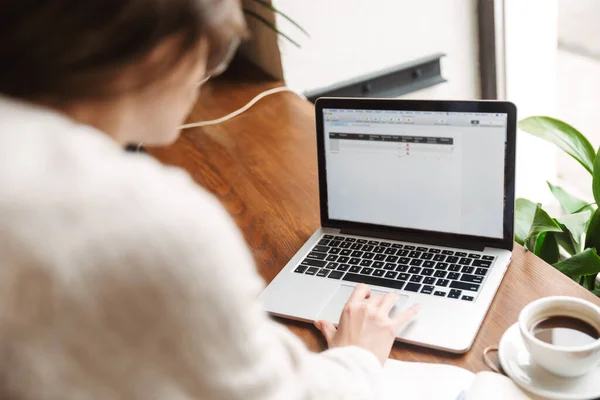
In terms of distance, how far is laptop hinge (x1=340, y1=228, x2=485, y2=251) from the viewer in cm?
86

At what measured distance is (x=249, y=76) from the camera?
5.82 feet

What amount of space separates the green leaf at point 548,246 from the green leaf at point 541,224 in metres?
Result: 0.06

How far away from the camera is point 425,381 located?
68cm

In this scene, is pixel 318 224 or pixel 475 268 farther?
pixel 318 224

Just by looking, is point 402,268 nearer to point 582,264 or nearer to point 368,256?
point 368,256

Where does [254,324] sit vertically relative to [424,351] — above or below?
above

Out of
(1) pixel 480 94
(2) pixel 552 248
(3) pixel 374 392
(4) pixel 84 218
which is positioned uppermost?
(4) pixel 84 218

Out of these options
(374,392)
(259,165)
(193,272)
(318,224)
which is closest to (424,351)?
(374,392)

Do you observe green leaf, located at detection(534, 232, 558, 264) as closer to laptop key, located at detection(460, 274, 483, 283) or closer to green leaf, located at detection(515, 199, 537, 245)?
green leaf, located at detection(515, 199, 537, 245)

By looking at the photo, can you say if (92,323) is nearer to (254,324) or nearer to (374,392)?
(254,324)

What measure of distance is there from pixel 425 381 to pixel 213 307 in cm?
37

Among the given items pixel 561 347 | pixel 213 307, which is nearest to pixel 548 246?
pixel 561 347

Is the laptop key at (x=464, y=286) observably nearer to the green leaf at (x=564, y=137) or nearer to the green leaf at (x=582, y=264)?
the green leaf at (x=582, y=264)

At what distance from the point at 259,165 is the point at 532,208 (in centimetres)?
51
